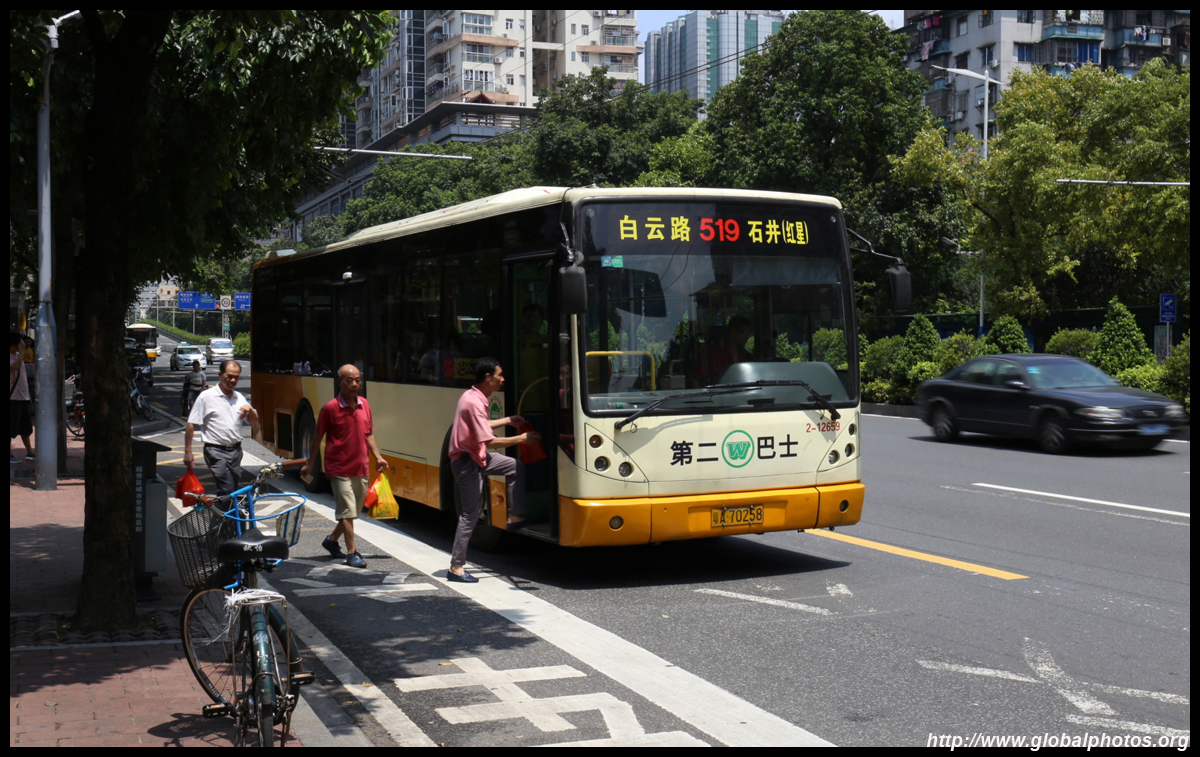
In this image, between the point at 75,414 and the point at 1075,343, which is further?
the point at 1075,343

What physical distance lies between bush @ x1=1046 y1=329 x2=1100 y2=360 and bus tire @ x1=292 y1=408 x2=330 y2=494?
Answer: 730 inches

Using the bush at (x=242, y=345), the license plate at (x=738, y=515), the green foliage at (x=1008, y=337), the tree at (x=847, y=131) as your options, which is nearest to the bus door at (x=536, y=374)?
the license plate at (x=738, y=515)

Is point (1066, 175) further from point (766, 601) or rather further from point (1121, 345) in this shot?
point (766, 601)

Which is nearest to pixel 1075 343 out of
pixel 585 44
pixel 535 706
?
pixel 535 706

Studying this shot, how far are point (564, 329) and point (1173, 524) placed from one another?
6.20 m

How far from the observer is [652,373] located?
8.44 metres

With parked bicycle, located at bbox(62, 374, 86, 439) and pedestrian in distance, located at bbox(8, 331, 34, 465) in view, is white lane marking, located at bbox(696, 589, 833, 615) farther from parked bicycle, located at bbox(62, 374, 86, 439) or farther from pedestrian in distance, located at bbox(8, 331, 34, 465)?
parked bicycle, located at bbox(62, 374, 86, 439)

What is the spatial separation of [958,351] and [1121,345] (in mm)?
4499

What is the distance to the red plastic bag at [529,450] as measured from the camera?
896 centimetres

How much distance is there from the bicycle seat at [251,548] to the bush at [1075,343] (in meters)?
24.8

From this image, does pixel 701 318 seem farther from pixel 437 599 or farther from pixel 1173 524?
pixel 1173 524

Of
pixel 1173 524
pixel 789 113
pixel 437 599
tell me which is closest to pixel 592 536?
pixel 437 599

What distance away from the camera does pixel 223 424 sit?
397 inches

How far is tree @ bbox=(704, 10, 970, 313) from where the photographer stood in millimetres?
39125
